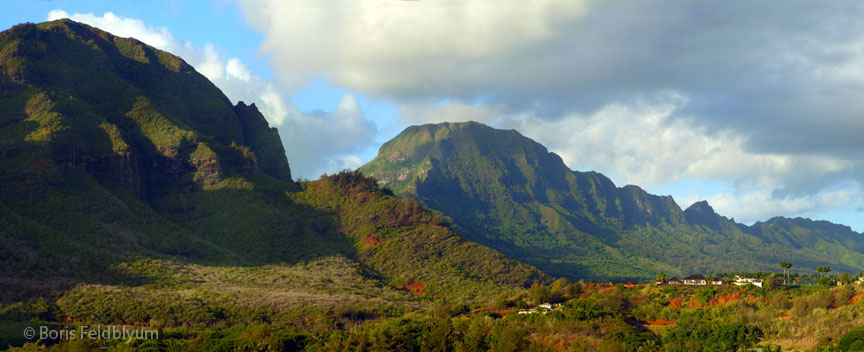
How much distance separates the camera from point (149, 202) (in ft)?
563

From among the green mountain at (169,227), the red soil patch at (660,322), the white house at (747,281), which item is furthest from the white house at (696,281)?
the green mountain at (169,227)

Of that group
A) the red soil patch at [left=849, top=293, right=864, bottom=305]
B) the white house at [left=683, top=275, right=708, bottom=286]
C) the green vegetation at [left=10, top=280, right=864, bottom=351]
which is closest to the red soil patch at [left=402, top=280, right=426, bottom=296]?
the green vegetation at [left=10, top=280, right=864, bottom=351]

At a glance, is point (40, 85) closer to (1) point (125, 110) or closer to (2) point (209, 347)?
(1) point (125, 110)

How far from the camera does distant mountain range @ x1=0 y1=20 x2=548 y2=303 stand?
13300 centimetres

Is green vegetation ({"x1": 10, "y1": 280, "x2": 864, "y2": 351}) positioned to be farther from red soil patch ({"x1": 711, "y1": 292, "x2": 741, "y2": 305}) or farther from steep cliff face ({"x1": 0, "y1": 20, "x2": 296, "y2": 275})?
steep cliff face ({"x1": 0, "y1": 20, "x2": 296, "y2": 275})

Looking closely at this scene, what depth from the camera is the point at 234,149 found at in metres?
190

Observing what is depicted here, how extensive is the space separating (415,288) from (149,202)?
7088 cm

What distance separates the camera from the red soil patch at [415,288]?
14386 centimetres

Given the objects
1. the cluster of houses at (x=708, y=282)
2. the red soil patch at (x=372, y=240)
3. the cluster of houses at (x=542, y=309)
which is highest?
the red soil patch at (x=372, y=240)

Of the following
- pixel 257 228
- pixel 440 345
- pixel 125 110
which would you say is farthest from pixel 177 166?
pixel 440 345

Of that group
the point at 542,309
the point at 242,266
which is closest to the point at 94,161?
the point at 242,266

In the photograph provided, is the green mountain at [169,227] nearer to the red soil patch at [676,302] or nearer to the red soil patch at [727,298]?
the red soil patch at [676,302]

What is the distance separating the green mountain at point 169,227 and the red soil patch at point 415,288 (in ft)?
2.07

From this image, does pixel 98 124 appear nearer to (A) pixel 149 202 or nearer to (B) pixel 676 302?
(A) pixel 149 202
